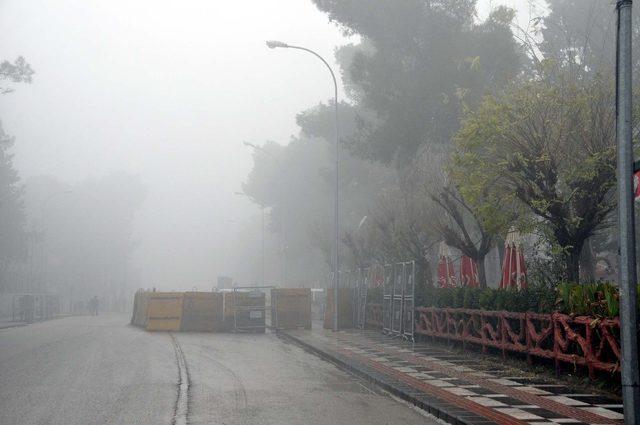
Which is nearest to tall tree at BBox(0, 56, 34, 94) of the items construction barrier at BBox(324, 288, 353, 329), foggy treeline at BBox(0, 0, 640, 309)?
foggy treeline at BBox(0, 0, 640, 309)

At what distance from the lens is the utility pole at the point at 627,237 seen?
8.48 m

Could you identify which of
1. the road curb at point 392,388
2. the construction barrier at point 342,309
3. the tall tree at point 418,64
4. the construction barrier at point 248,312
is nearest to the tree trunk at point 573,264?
the road curb at point 392,388

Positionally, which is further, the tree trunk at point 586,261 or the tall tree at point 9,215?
the tall tree at point 9,215

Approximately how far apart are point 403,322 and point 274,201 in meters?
45.7

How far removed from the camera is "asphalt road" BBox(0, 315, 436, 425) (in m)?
10.1

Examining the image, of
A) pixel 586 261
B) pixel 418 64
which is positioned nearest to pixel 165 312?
pixel 418 64

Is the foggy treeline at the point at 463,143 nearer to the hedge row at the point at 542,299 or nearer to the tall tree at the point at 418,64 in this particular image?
the tall tree at the point at 418,64

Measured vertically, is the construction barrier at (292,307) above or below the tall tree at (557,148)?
below

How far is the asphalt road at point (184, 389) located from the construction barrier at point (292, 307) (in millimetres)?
10621

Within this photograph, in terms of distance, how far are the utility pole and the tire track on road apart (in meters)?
5.00

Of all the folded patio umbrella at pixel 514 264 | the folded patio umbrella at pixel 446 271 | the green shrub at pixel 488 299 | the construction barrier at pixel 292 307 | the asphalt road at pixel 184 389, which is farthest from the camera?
the construction barrier at pixel 292 307

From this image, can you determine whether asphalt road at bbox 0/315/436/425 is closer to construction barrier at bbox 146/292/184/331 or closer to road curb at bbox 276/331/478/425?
road curb at bbox 276/331/478/425

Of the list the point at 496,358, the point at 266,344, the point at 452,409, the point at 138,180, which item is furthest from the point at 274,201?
the point at 452,409

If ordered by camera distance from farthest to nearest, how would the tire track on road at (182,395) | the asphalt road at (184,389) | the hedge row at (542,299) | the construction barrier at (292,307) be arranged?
the construction barrier at (292,307) < the hedge row at (542,299) < the asphalt road at (184,389) < the tire track on road at (182,395)
